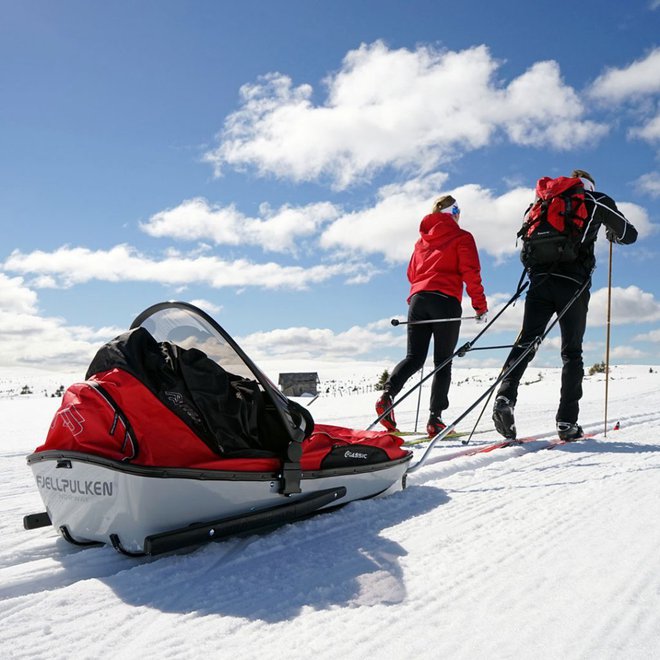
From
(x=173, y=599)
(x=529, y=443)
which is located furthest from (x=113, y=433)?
(x=529, y=443)

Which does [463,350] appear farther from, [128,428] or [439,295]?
[128,428]

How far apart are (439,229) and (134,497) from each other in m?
4.13

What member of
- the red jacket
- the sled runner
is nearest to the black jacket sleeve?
the red jacket

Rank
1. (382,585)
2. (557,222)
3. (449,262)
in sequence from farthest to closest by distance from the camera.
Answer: (449,262) → (557,222) → (382,585)

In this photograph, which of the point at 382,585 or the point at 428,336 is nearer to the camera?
the point at 382,585

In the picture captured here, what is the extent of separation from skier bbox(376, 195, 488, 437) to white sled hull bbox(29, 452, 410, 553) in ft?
10.2

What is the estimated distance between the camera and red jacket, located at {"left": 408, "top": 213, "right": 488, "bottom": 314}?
17.2 ft

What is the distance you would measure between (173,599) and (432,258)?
13.8 feet

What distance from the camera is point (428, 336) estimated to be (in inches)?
→ 213

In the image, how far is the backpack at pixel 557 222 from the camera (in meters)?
4.70

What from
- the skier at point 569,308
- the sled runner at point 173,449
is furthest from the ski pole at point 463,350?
the sled runner at point 173,449

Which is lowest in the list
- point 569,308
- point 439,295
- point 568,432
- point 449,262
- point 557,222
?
point 568,432

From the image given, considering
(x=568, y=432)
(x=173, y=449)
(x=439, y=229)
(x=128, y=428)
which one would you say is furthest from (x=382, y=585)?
(x=439, y=229)

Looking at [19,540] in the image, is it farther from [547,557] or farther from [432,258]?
[432,258]
